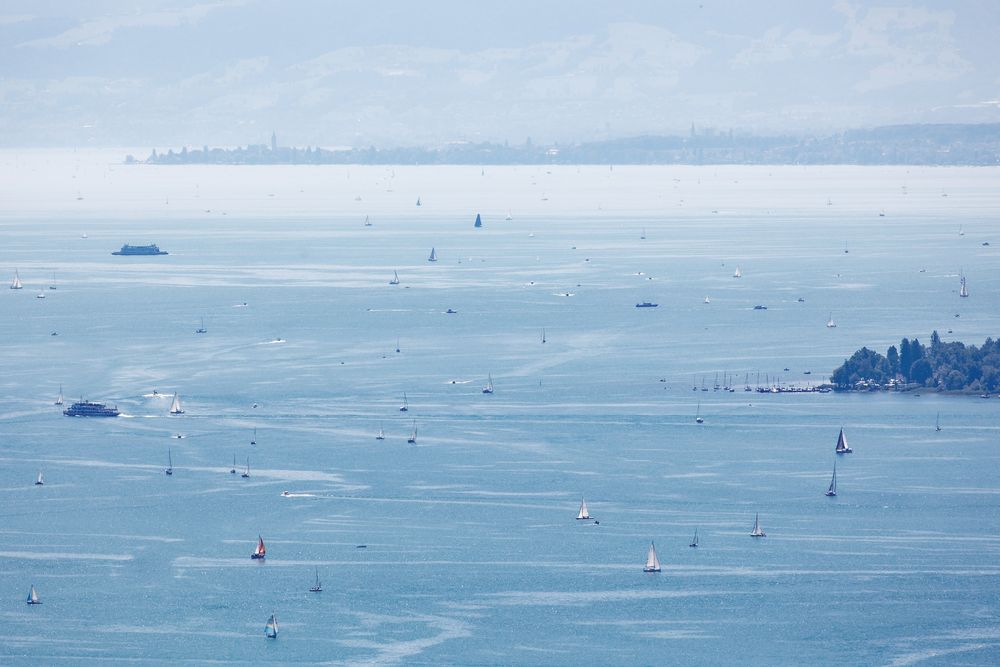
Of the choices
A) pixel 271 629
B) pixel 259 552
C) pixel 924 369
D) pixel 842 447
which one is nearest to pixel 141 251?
pixel 924 369

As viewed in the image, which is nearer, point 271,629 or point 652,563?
point 271,629

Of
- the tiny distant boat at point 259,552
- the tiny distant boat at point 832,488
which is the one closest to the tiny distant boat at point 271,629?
the tiny distant boat at point 259,552

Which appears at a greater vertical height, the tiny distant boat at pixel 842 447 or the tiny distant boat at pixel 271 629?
the tiny distant boat at pixel 842 447

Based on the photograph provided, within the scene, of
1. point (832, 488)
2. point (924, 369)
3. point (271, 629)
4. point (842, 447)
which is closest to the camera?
point (271, 629)

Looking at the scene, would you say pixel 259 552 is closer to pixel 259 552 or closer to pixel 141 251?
pixel 259 552

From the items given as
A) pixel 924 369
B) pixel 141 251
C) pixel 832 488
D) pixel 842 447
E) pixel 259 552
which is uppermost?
pixel 141 251

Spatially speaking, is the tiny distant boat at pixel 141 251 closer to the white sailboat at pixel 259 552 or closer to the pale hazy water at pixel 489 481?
the pale hazy water at pixel 489 481

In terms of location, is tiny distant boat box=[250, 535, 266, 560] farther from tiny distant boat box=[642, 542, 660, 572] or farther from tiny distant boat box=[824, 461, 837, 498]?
tiny distant boat box=[824, 461, 837, 498]

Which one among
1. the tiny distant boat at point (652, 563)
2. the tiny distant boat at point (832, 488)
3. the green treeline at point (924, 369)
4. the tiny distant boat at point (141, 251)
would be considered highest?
the tiny distant boat at point (141, 251)
